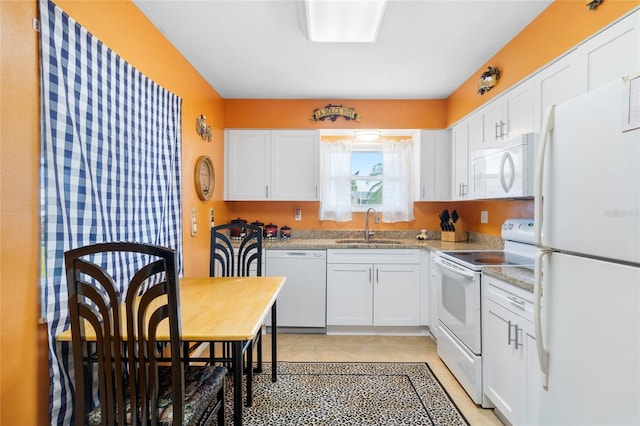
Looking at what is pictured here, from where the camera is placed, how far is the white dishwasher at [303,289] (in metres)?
3.19

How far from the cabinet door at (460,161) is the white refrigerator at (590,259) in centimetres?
191

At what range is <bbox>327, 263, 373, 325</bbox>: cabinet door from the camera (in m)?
3.17

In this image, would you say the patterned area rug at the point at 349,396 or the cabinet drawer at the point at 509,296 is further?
the patterned area rug at the point at 349,396

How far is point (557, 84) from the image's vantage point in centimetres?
183

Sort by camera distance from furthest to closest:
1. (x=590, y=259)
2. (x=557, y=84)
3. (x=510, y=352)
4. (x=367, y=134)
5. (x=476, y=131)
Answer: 1. (x=367, y=134)
2. (x=476, y=131)
3. (x=557, y=84)
4. (x=510, y=352)
5. (x=590, y=259)

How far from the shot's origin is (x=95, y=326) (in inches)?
43.5

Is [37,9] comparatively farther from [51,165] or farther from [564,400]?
[564,400]

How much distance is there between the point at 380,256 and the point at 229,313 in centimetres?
203

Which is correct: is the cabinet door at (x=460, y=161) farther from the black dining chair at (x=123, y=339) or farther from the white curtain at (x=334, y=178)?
the black dining chair at (x=123, y=339)

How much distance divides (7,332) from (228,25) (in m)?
2.05

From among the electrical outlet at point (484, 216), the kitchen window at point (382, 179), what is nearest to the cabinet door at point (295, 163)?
the kitchen window at point (382, 179)

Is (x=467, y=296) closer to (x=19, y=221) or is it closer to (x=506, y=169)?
(x=506, y=169)

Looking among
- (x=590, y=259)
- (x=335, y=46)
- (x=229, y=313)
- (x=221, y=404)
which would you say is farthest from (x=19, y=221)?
(x=335, y=46)

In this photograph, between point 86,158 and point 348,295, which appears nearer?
point 86,158
